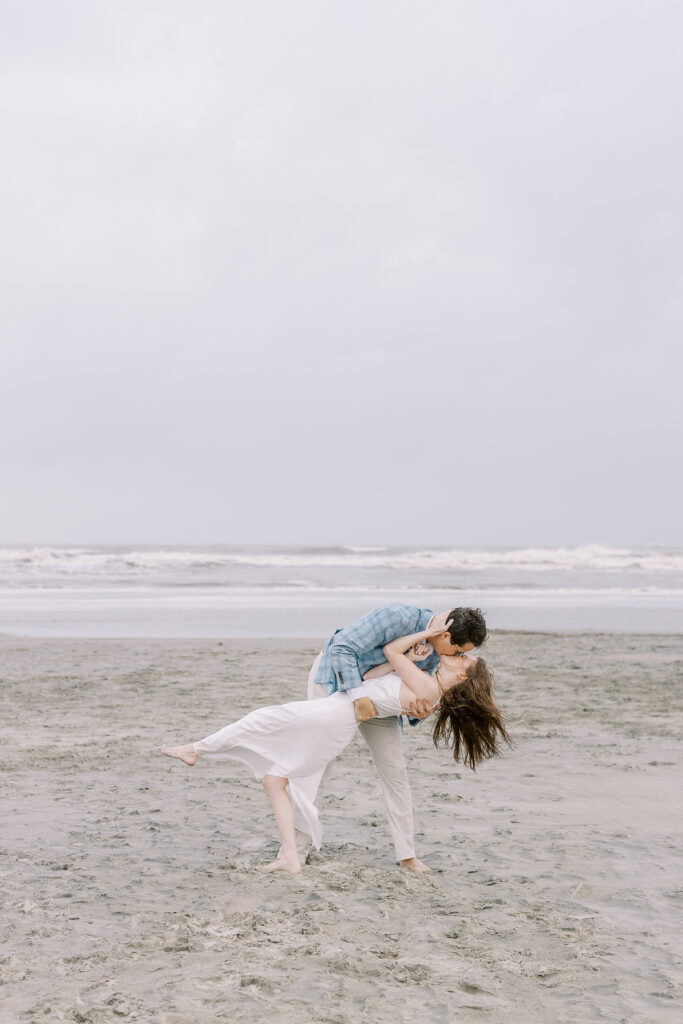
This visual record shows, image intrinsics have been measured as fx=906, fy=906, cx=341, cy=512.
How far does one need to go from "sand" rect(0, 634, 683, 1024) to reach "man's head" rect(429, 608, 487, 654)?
1.28 m

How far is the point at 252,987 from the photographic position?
351 centimetres

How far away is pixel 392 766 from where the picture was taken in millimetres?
4809

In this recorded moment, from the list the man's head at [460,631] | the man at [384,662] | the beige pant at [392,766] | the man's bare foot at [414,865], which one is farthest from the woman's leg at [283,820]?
the man's head at [460,631]

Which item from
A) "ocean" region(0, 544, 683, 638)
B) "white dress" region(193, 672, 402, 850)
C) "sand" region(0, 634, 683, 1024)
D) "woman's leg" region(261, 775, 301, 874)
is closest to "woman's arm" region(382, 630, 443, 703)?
"white dress" region(193, 672, 402, 850)

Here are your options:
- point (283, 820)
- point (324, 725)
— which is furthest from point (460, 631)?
point (283, 820)

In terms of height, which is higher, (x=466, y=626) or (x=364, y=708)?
(x=466, y=626)

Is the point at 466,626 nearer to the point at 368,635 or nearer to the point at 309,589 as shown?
the point at 368,635

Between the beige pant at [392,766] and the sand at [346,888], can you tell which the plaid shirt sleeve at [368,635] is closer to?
the beige pant at [392,766]

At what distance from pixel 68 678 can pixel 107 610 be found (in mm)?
10233

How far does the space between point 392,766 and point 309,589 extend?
83.5ft

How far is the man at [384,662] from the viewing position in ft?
14.6

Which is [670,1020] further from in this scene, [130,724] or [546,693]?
[546,693]

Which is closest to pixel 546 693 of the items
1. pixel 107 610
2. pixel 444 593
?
pixel 107 610

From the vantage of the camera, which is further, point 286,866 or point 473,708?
point 286,866
